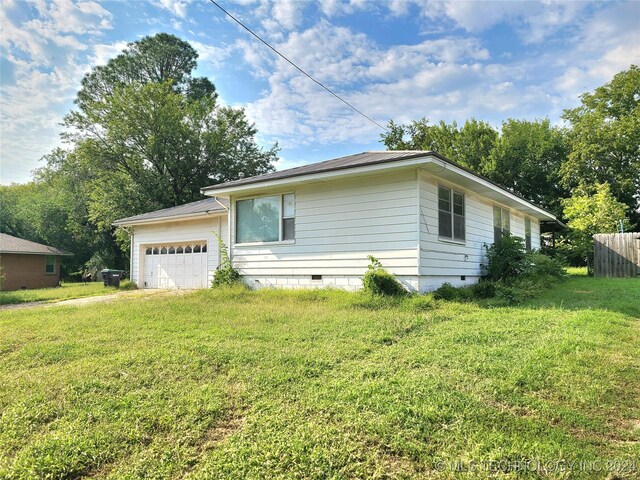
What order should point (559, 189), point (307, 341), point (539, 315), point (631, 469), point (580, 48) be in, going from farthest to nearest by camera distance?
point (559, 189), point (580, 48), point (539, 315), point (307, 341), point (631, 469)

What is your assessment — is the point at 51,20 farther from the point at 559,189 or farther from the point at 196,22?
the point at 559,189

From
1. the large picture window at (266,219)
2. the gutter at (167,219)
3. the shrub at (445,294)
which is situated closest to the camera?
the shrub at (445,294)

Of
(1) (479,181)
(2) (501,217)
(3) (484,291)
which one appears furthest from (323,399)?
(2) (501,217)

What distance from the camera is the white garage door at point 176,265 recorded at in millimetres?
13681

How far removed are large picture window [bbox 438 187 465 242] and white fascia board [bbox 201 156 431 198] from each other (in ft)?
5.94

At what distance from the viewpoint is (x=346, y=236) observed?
920 centimetres

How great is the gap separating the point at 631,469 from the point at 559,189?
28972 mm

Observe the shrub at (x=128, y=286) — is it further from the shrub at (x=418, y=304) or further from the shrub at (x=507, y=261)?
the shrub at (x=507, y=261)

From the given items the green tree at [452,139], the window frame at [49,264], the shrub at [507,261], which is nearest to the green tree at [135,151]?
the window frame at [49,264]

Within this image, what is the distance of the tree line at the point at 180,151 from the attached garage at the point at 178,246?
583 cm

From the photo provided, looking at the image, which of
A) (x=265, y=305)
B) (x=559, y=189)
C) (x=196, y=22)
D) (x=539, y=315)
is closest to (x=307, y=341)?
(x=265, y=305)

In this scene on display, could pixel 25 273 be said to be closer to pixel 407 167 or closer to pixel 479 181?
pixel 407 167

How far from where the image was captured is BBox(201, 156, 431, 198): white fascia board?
7.81 m

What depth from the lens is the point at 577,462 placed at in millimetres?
2311
